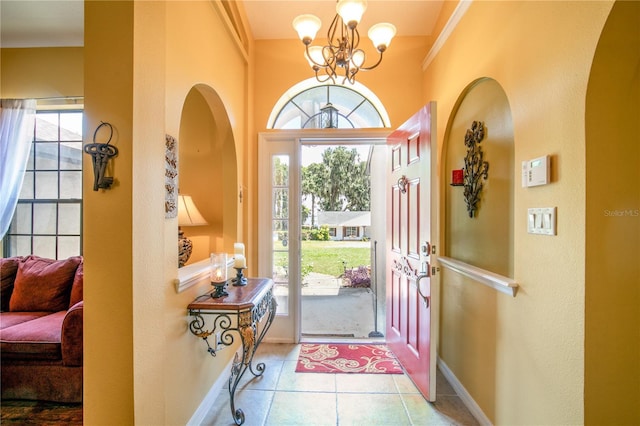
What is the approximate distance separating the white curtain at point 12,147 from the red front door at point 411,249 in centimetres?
348

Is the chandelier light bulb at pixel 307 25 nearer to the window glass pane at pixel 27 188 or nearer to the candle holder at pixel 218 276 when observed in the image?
the candle holder at pixel 218 276

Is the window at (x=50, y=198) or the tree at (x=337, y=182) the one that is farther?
the tree at (x=337, y=182)

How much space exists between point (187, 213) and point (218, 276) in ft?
2.11

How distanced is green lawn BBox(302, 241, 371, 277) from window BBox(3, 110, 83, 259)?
4521 millimetres

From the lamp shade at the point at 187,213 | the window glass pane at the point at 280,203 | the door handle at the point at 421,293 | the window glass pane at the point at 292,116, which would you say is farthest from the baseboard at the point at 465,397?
the window glass pane at the point at 292,116

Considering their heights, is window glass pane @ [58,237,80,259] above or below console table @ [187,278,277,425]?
above

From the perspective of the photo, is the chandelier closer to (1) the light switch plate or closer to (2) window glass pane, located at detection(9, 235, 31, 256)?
(1) the light switch plate

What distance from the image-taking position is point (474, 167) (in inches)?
72.1

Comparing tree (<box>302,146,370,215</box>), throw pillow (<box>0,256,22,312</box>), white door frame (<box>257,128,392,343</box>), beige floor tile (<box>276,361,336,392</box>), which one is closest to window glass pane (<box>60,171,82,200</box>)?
throw pillow (<box>0,256,22,312</box>)

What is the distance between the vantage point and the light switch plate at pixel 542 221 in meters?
1.15

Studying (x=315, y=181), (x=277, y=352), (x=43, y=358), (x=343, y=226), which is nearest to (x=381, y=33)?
(x=277, y=352)

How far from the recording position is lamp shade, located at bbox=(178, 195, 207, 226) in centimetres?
198

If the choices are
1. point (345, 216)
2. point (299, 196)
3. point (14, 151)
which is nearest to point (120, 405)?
point (299, 196)

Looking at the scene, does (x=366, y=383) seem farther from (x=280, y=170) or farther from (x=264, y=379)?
(x=280, y=170)
